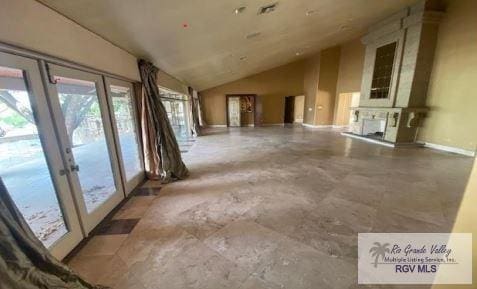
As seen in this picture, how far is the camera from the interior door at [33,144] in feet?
5.34

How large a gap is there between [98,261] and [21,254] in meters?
0.78

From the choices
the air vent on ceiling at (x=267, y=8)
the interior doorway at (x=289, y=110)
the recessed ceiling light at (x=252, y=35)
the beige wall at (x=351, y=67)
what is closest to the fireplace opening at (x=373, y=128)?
the beige wall at (x=351, y=67)

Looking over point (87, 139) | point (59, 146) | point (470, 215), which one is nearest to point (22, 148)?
point (59, 146)

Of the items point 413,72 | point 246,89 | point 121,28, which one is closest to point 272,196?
point 121,28

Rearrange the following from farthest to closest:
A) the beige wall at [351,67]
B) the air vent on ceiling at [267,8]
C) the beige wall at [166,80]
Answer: the beige wall at [351,67] < the beige wall at [166,80] < the air vent on ceiling at [267,8]

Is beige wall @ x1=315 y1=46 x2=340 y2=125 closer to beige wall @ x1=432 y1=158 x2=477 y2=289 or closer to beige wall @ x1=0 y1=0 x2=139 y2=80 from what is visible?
beige wall @ x1=0 y1=0 x2=139 y2=80

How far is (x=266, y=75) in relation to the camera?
12.2 m

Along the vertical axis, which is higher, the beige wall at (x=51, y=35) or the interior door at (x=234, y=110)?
the beige wall at (x=51, y=35)

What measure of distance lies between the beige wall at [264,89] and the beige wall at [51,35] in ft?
31.8

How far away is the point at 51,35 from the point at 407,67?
8.01 meters

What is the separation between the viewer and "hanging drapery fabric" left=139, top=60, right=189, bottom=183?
359cm

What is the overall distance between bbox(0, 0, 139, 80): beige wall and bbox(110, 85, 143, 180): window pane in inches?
24.1

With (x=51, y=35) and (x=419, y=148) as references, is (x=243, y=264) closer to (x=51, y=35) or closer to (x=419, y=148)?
(x=51, y=35)

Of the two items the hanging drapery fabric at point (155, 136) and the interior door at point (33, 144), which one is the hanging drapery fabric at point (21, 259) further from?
the hanging drapery fabric at point (155, 136)
